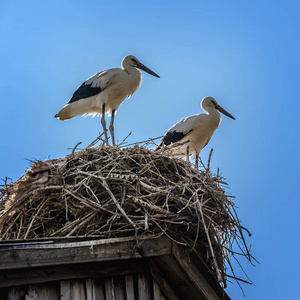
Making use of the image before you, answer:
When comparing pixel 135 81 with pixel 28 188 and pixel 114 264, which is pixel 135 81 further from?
pixel 114 264

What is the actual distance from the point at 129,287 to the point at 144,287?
0.13 meters

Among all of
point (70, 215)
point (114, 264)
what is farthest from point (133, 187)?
point (114, 264)

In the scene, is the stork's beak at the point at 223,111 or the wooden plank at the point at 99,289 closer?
the wooden plank at the point at 99,289

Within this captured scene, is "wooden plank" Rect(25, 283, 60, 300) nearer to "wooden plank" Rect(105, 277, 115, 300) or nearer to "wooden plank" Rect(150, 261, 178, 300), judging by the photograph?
"wooden plank" Rect(105, 277, 115, 300)

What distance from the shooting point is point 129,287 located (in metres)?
4.64

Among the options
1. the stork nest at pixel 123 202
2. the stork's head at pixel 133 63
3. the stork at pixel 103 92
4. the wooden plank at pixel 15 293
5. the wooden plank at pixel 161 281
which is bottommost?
the wooden plank at pixel 15 293

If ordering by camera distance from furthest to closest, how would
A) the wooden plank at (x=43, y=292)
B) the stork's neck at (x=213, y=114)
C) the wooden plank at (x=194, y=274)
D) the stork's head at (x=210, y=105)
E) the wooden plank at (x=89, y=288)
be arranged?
the stork's head at (x=210, y=105) < the stork's neck at (x=213, y=114) < the wooden plank at (x=194, y=274) < the wooden plank at (x=89, y=288) < the wooden plank at (x=43, y=292)

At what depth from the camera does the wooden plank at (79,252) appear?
402 centimetres

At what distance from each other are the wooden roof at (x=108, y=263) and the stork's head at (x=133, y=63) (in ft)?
17.7

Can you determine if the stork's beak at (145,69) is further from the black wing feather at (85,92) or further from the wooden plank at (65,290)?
the wooden plank at (65,290)

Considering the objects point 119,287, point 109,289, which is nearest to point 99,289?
point 109,289

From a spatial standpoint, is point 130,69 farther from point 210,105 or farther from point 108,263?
point 108,263

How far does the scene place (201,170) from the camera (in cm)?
624

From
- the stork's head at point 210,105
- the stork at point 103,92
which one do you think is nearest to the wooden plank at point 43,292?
the stork at point 103,92
